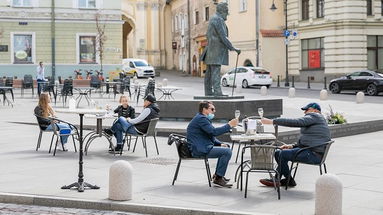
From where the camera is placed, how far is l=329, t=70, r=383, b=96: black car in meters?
33.7

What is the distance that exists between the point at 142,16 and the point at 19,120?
184 feet

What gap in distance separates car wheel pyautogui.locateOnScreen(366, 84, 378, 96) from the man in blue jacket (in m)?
25.0

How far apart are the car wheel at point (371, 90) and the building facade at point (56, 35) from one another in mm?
16702

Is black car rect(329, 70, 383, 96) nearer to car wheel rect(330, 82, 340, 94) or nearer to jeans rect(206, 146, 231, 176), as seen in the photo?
car wheel rect(330, 82, 340, 94)

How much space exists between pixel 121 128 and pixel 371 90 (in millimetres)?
23050

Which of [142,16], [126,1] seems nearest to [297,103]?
[126,1]

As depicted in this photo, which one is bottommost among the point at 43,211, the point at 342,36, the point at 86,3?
the point at 43,211

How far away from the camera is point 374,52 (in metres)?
43.4

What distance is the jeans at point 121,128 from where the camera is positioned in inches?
525

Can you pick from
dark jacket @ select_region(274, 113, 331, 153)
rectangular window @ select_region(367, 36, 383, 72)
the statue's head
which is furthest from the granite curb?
rectangular window @ select_region(367, 36, 383, 72)

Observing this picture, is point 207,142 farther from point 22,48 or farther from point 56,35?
point 22,48

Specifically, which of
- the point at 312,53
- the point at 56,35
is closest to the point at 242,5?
the point at 312,53

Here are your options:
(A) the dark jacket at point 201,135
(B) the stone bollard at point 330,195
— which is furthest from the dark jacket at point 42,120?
(B) the stone bollard at point 330,195

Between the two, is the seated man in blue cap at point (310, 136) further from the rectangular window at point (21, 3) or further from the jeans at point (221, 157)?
the rectangular window at point (21, 3)
